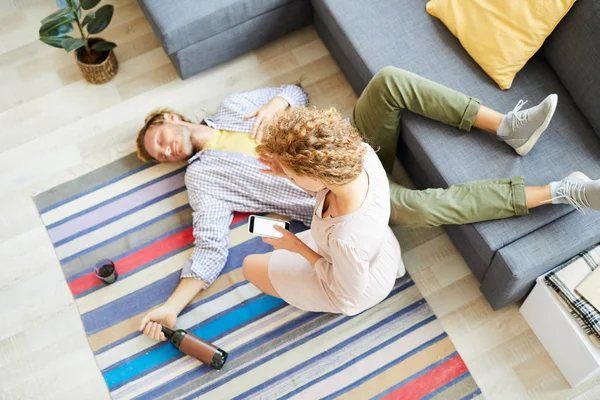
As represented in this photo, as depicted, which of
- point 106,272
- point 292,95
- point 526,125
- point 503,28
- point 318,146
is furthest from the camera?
point 292,95

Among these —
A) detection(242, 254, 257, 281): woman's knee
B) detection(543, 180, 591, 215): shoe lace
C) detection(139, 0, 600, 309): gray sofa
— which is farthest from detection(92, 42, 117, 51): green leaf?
detection(543, 180, 591, 215): shoe lace

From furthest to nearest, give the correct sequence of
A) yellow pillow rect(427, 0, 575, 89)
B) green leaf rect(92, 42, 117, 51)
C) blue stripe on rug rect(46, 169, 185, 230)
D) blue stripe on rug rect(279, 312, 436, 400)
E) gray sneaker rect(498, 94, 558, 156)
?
green leaf rect(92, 42, 117, 51) → blue stripe on rug rect(46, 169, 185, 230) → blue stripe on rug rect(279, 312, 436, 400) → yellow pillow rect(427, 0, 575, 89) → gray sneaker rect(498, 94, 558, 156)

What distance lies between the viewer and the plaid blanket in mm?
2066

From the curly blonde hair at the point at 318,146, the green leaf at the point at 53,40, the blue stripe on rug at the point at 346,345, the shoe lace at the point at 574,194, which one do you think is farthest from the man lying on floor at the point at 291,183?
the curly blonde hair at the point at 318,146

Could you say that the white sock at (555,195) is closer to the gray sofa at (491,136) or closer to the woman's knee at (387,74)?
the gray sofa at (491,136)

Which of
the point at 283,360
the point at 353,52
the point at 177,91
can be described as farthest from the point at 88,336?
the point at 353,52

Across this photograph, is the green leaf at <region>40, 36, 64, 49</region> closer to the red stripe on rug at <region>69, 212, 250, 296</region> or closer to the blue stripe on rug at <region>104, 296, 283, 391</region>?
the red stripe on rug at <region>69, 212, 250, 296</region>

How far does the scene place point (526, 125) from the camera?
7.02 ft

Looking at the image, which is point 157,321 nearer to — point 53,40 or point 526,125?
point 53,40

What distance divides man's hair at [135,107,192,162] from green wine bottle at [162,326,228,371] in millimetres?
739

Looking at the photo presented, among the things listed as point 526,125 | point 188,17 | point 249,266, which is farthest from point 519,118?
point 188,17

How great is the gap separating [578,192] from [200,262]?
1338mm

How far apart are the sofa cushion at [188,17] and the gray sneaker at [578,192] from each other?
1.39 m

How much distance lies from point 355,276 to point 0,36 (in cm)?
218
